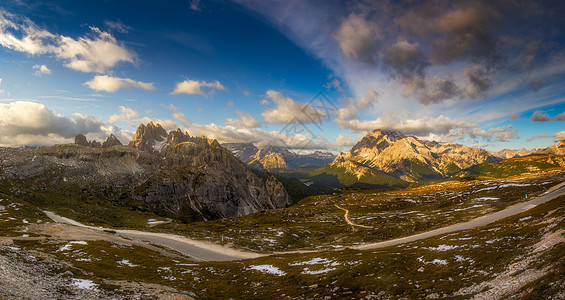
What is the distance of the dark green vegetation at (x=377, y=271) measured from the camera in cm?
2394

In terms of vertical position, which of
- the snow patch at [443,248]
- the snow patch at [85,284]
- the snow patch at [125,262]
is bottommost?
the snow patch at [125,262]

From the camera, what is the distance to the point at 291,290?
36.8m

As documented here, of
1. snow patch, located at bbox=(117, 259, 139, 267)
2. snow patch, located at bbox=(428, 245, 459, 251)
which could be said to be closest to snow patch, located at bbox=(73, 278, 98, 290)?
snow patch, located at bbox=(117, 259, 139, 267)

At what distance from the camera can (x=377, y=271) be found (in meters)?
39.6

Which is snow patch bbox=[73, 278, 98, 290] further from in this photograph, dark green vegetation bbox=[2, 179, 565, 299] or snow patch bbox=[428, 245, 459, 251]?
snow patch bbox=[428, 245, 459, 251]

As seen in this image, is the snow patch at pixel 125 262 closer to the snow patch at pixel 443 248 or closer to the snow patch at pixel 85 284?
the snow patch at pixel 85 284

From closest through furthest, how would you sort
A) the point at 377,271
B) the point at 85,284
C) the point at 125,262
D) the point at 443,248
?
1. the point at 85,284
2. the point at 377,271
3. the point at 443,248
4. the point at 125,262

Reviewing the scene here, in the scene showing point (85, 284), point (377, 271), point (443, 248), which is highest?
point (85, 284)

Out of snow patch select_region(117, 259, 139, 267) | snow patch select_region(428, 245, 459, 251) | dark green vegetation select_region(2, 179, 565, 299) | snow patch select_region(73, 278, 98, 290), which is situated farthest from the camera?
snow patch select_region(117, 259, 139, 267)

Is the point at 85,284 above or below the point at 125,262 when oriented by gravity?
above

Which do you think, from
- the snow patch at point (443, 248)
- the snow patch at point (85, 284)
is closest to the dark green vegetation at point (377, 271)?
the snow patch at point (443, 248)

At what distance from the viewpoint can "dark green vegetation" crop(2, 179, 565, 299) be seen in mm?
23938

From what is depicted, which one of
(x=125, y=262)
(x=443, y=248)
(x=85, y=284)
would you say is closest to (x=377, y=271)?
(x=443, y=248)

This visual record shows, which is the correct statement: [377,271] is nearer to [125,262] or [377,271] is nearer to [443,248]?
[443,248]
